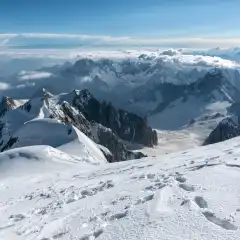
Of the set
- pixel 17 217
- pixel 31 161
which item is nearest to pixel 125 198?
pixel 17 217

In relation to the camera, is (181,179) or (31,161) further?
(31,161)

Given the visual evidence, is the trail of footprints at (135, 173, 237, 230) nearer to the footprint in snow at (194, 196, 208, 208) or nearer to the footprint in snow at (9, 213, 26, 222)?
→ the footprint in snow at (194, 196, 208, 208)

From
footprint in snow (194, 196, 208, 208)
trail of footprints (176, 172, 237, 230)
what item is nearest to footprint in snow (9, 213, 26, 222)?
trail of footprints (176, 172, 237, 230)

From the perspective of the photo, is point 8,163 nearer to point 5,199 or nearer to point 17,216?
point 5,199

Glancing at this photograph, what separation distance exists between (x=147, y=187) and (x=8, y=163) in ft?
113

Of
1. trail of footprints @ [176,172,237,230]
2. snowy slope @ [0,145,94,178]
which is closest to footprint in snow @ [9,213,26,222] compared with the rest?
trail of footprints @ [176,172,237,230]

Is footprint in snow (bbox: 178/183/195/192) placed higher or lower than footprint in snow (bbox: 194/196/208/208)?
lower

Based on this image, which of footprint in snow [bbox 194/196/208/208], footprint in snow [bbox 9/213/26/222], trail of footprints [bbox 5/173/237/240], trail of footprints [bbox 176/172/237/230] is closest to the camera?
trail of footprints [bbox 176/172/237/230]

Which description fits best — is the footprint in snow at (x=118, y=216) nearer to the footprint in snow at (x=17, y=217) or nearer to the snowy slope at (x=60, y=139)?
the footprint in snow at (x=17, y=217)

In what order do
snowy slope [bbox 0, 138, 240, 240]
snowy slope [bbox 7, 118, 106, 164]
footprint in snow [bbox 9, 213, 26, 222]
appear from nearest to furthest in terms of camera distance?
snowy slope [bbox 0, 138, 240, 240] < footprint in snow [bbox 9, 213, 26, 222] < snowy slope [bbox 7, 118, 106, 164]

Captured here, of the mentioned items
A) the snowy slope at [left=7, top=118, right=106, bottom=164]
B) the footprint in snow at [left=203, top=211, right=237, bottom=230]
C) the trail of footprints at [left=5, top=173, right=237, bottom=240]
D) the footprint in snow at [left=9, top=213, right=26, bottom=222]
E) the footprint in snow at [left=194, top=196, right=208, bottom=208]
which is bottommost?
the snowy slope at [left=7, top=118, right=106, bottom=164]

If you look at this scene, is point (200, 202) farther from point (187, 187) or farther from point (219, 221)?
point (187, 187)

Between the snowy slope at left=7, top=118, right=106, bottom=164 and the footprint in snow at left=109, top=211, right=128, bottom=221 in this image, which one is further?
the snowy slope at left=7, top=118, right=106, bottom=164

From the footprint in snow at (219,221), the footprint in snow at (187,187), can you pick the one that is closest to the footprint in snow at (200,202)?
the footprint in snow at (219,221)
